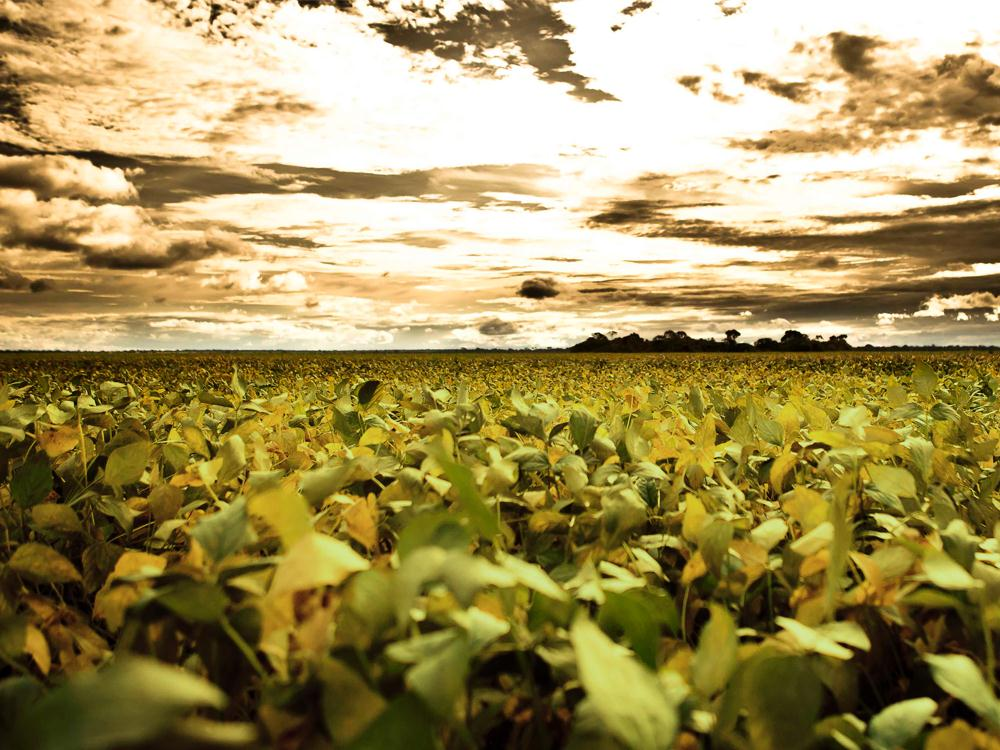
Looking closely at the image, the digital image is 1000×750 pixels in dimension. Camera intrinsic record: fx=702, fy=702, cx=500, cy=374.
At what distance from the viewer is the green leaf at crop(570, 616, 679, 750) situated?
59cm

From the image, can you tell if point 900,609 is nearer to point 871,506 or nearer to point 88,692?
point 871,506

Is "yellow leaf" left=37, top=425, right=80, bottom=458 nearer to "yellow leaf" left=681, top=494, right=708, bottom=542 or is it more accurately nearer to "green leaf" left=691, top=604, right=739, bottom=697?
"yellow leaf" left=681, top=494, right=708, bottom=542

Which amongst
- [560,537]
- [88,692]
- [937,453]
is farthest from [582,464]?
[88,692]

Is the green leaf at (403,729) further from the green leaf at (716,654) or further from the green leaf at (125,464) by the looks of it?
the green leaf at (125,464)

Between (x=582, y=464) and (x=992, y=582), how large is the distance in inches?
33.1

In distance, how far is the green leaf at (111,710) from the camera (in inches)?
18.2

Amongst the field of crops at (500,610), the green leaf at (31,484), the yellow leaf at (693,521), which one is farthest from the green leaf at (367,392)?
the yellow leaf at (693,521)

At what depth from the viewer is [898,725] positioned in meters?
0.84

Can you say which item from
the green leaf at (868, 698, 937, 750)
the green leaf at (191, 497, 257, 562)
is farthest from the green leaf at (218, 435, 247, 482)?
the green leaf at (868, 698, 937, 750)

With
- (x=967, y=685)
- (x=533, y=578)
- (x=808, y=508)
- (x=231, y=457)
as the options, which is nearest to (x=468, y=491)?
(x=533, y=578)

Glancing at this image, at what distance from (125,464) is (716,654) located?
4.58 ft

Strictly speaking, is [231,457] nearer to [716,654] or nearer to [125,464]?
[125,464]

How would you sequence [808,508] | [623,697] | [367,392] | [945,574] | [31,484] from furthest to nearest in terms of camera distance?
1. [367,392]
2. [31,484]
3. [808,508]
4. [945,574]
5. [623,697]

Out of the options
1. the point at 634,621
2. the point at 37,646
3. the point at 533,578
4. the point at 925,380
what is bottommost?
the point at 37,646
